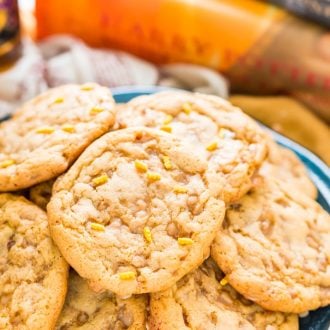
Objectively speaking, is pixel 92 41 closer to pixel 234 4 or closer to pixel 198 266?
pixel 234 4

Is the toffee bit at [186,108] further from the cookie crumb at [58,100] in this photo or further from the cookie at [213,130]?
the cookie crumb at [58,100]

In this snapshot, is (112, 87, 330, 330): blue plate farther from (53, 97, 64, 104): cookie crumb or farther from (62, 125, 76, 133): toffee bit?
(62, 125, 76, 133): toffee bit

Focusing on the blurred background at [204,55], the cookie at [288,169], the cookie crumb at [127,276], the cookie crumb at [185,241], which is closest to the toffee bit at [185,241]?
the cookie crumb at [185,241]

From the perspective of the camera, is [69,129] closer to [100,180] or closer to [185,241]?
[100,180]

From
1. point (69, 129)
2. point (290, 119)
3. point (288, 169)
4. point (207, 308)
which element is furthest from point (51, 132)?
point (290, 119)

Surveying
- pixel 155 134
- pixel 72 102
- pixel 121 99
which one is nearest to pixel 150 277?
pixel 155 134

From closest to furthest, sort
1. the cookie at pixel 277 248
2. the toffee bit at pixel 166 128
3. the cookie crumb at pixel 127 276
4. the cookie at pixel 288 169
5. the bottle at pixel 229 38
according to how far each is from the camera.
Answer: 1. the cookie crumb at pixel 127 276
2. the cookie at pixel 277 248
3. the toffee bit at pixel 166 128
4. the cookie at pixel 288 169
5. the bottle at pixel 229 38

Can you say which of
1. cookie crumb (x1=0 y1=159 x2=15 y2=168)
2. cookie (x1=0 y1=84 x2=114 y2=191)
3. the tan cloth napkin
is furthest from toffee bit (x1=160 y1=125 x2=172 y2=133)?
the tan cloth napkin
